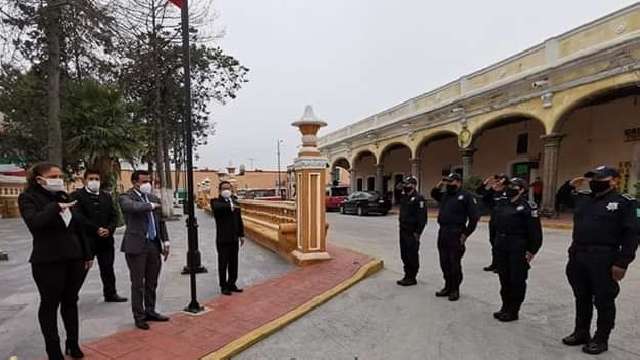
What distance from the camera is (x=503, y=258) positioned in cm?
457

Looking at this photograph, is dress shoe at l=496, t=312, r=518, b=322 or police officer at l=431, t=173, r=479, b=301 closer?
dress shoe at l=496, t=312, r=518, b=322

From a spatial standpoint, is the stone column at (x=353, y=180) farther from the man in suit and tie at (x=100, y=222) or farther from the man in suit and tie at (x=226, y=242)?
the man in suit and tie at (x=100, y=222)

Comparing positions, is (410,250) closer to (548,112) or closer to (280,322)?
(280,322)

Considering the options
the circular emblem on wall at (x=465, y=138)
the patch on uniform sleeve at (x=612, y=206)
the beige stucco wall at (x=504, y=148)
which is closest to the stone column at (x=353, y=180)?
the beige stucco wall at (x=504, y=148)

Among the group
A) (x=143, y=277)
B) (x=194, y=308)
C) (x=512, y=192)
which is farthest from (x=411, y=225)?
(x=143, y=277)

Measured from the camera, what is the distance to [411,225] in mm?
6078

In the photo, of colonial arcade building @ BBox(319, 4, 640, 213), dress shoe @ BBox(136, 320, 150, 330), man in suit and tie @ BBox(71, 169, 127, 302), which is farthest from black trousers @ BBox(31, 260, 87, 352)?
colonial arcade building @ BBox(319, 4, 640, 213)

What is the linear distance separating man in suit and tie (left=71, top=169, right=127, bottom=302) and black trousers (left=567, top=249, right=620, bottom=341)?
5146 millimetres

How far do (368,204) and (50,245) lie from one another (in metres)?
18.9

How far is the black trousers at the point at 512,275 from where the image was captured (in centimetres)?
440

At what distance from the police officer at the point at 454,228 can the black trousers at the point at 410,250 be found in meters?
0.62

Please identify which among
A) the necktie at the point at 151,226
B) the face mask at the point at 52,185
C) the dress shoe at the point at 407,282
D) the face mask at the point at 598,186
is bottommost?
the dress shoe at the point at 407,282

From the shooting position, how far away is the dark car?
21.5 m

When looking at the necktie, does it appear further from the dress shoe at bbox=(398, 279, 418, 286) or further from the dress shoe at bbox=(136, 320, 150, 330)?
the dress shoe at bbox=(398, 279, 418, 286)
